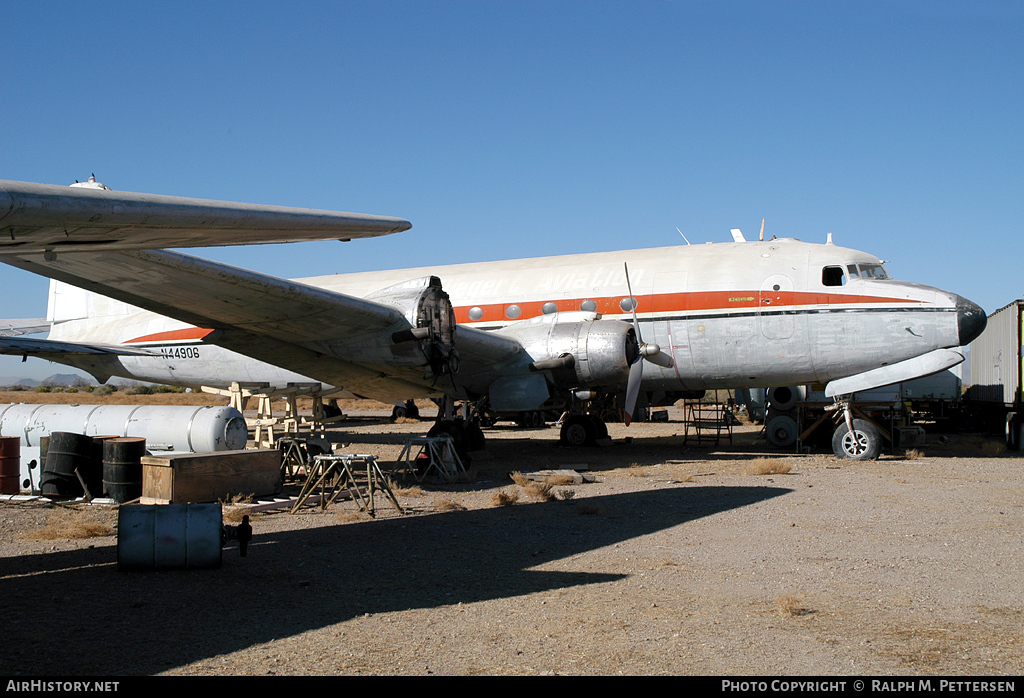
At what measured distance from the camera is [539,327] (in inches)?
606

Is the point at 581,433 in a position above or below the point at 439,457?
above

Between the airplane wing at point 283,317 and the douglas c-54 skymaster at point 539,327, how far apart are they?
0.04m

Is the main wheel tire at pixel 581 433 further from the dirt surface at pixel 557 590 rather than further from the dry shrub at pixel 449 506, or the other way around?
the dry shrub at pixel 449 506

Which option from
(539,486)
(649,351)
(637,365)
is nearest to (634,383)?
(637,365)

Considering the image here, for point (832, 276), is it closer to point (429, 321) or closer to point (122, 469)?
point (429, 321)

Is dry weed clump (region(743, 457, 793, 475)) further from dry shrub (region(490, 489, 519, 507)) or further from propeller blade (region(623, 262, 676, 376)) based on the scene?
dry shrub (region(490, 489, 519, 507))

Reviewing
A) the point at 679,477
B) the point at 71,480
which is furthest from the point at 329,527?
the point at 679,477

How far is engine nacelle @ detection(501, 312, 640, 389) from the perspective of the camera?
562 inches

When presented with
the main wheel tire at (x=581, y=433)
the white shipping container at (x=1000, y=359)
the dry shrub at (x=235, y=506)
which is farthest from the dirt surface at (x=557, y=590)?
the white shipping container at (x=1000, y=359)

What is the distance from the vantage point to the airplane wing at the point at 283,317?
30.0 ft

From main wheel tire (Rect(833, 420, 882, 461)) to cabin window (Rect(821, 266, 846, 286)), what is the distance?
3.22 metres

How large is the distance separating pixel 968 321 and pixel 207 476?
46.1 ft
